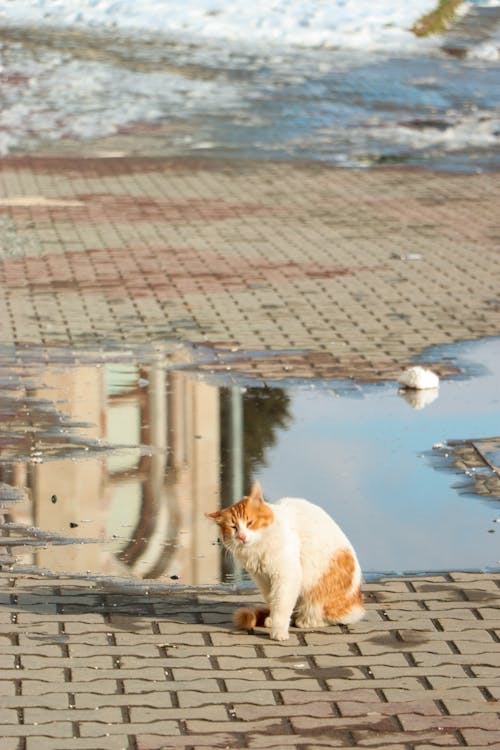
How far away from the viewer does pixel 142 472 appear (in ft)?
29.0

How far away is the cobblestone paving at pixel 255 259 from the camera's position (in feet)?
39.2

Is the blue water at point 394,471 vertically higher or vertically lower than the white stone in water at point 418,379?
higher

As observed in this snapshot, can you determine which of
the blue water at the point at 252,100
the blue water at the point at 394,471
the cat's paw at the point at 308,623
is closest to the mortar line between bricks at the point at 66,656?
the cat's paw at the point at 308,623

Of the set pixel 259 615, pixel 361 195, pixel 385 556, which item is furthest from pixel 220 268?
pixel 259 615

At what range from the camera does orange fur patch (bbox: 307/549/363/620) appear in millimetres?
6332

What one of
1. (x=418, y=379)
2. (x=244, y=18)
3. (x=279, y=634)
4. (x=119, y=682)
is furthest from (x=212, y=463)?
(x=244, y=18)

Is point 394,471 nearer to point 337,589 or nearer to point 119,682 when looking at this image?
point 337,589

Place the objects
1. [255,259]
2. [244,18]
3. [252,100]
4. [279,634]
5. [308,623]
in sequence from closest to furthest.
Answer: [279,634] → [308,623] → [255,259] → [252,100] → [244,18]

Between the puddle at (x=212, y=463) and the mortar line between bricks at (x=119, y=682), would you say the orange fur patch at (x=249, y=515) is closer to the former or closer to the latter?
the mortar line between bricks at (x=119, y=682)

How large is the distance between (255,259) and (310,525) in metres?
8.50

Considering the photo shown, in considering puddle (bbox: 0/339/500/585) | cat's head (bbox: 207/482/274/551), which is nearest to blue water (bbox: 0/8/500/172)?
puddle (bbox: 0/339/500/585)

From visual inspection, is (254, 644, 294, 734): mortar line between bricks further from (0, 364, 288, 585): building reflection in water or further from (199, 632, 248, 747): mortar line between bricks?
(0, 364, 288, 585): building reflection in water

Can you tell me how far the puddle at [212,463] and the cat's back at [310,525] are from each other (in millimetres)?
916

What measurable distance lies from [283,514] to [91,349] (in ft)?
17.5
